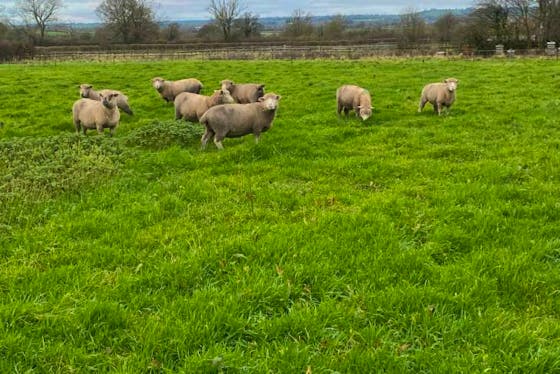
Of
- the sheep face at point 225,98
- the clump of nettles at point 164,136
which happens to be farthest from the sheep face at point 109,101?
the sheep face at point 225,98

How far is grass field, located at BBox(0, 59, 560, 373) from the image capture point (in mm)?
4281

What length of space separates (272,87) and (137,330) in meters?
18.9

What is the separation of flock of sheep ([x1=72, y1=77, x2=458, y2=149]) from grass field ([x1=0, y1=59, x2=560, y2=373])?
0.55 m

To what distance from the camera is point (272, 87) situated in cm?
2247

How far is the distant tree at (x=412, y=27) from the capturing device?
197ft

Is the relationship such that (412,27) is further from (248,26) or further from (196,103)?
(196,103)

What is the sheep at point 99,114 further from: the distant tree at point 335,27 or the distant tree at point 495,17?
the distant tree at point 335,27

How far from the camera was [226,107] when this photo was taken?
37.8 ft


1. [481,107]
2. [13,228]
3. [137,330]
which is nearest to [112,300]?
[137,330]

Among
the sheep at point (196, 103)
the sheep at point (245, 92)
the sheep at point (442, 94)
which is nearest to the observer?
the sheep at point (196, 103)

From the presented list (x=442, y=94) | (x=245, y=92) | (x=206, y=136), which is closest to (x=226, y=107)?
(x=206, y=136)

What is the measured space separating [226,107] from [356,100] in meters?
5.17

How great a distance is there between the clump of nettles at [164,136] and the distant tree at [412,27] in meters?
48.9

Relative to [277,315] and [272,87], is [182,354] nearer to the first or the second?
[277,315]
